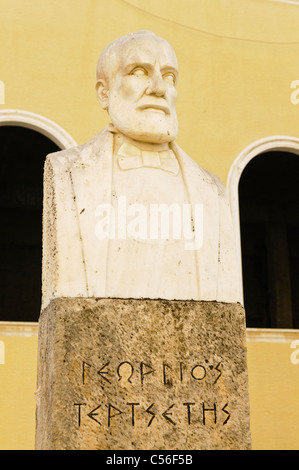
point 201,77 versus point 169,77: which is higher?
point 201,77

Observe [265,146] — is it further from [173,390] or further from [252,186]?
[173,390]

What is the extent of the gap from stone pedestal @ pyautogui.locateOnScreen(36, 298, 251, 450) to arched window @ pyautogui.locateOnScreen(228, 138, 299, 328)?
847 centimetres

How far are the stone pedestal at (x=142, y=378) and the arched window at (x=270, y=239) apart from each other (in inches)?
334

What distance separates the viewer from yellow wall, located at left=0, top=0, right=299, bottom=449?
8234 millimetres

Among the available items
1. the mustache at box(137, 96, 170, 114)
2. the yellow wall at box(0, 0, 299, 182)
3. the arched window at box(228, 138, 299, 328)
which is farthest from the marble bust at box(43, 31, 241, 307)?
the arched window at box(228, 138, 299, 328)

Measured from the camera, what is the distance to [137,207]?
342 centimetres

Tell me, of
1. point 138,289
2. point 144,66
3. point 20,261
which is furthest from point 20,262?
point 138,289

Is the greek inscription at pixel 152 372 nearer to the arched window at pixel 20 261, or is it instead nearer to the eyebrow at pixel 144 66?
the eyebrow at pixel 144 66

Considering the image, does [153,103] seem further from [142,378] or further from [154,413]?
[154,413]

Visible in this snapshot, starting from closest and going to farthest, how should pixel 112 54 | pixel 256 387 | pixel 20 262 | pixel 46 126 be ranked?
pixel 112 54 → pixel 256 387 → pixel 46 126 → pixel 20 262

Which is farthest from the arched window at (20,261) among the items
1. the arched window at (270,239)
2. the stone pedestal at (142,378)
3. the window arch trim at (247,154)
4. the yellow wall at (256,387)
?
the stone pedestal at (142,378)

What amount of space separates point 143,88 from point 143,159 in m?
0.30

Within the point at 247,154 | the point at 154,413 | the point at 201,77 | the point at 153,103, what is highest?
the point at 201,77

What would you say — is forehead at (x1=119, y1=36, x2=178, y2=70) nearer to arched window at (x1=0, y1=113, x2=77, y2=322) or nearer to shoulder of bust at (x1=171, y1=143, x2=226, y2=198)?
shoulder of bust at (x1=171, y1=143, x2=226, y2=198)
